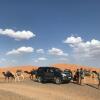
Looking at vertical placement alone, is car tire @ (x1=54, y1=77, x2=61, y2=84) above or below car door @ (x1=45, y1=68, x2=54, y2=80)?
below

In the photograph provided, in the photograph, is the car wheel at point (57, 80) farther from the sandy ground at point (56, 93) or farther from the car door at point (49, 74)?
the sandy ground at point (56, 93)

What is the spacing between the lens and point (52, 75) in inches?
1564

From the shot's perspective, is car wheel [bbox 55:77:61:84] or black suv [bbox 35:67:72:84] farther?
black suv [bbox 35:67:72:84]

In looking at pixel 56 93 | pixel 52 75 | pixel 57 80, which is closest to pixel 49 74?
pixel 52 75

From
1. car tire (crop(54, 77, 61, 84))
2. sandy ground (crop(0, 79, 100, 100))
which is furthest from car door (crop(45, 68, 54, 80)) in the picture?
sandy ground (crop(0, 79, 100, 100))

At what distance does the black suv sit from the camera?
38.9 metres

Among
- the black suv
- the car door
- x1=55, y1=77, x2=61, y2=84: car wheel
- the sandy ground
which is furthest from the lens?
the car door

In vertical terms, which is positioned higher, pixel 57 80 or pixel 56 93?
pixel 57 80

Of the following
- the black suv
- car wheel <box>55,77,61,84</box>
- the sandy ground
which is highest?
the black suv

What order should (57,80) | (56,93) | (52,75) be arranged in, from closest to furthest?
(56,93) < (57,80) < (52,75)

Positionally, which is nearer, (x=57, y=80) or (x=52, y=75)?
(x=57, y=80)

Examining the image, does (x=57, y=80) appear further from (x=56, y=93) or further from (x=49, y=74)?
(x=56, y=93)

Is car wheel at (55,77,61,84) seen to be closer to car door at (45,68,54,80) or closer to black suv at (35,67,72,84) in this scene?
black suv at (35,67,72,84)

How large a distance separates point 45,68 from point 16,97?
14.4 meters
